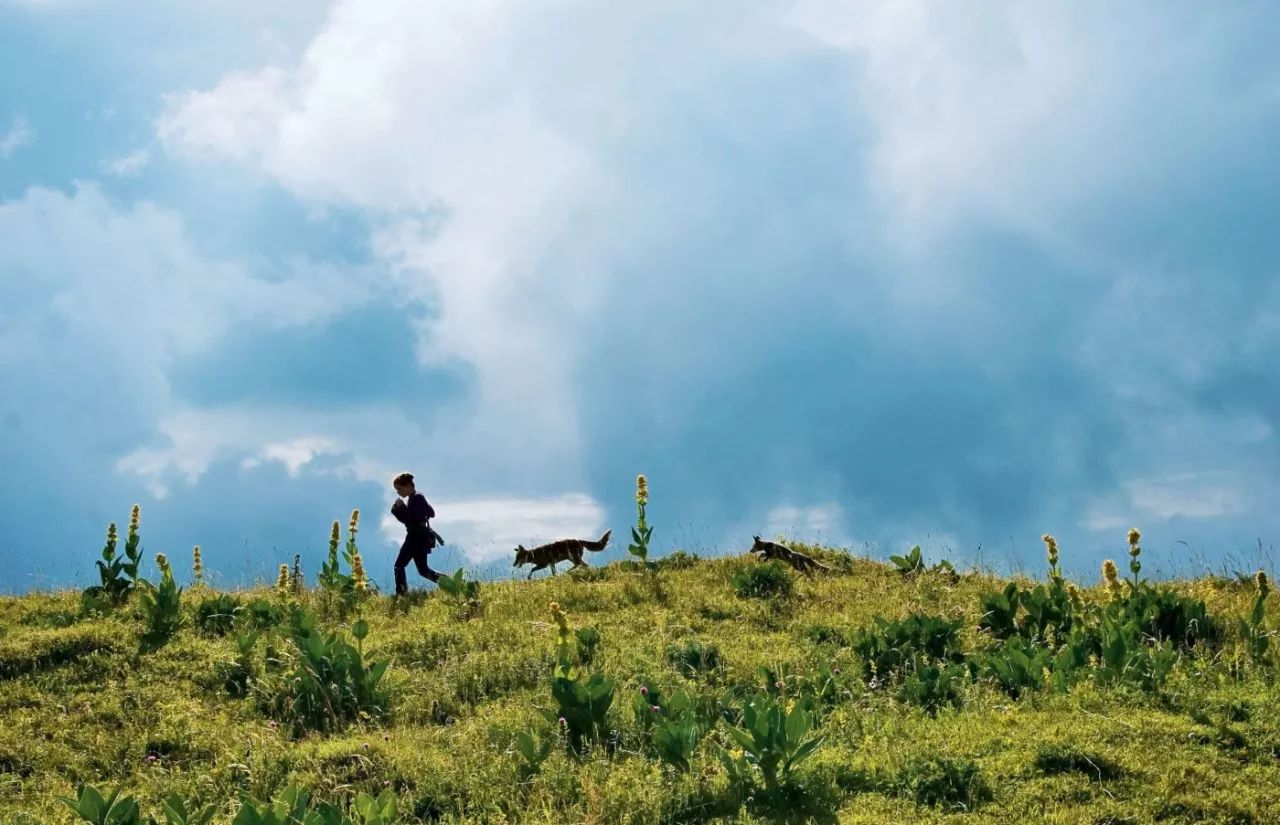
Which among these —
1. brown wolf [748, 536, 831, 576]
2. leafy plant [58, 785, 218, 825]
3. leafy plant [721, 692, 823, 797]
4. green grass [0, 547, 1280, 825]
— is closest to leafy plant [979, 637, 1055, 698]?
green grass [0, 547, 1280, 825]

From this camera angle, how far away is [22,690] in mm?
11992

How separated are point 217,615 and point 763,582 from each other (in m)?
7.93

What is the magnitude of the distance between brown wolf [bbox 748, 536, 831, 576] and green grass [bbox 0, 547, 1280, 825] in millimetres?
2269

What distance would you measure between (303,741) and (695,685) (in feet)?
12.9

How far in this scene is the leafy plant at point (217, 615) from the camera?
14023mm

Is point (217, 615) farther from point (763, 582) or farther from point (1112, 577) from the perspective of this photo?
point (1112, 577)

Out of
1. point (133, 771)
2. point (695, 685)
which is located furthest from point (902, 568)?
point (133, 771)

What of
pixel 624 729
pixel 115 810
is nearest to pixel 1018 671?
pixel 624 729

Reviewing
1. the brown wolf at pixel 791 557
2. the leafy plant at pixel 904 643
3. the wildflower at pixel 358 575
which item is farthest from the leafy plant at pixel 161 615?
the brown wolf at pixel 791 557

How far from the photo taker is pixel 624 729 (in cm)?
886

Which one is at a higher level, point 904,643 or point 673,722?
point 904,643

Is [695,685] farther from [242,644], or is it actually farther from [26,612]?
[26,612]

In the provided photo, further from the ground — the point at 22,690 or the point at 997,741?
the point at 22,690

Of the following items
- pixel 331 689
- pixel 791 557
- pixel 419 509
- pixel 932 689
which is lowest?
pixel 932 689
